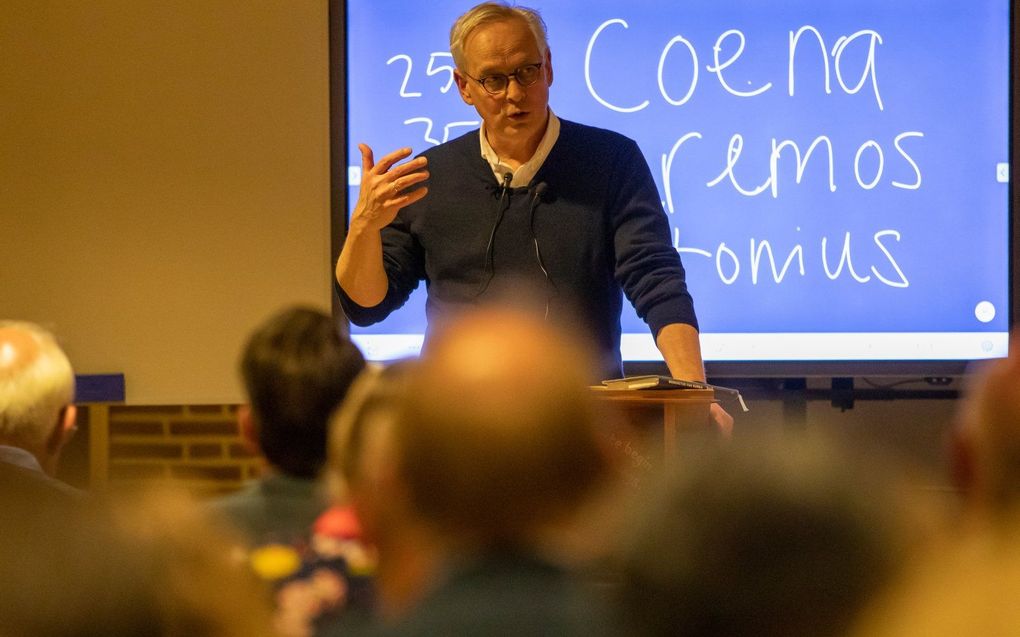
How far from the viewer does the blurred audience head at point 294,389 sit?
1.58 meters

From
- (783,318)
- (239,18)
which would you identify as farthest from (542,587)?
(239,18)

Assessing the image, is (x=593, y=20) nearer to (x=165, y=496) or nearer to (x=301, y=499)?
(x=301, y=499)

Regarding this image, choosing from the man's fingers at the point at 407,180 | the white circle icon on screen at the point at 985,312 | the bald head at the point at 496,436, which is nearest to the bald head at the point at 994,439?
the bald head at the point at 496,436

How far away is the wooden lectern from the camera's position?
2281 millimetres

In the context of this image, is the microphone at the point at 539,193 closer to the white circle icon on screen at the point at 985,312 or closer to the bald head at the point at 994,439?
the white circle icon on screen at the point at 985,312

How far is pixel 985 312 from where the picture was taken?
12.9ft

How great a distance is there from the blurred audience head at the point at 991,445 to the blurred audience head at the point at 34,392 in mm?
1408

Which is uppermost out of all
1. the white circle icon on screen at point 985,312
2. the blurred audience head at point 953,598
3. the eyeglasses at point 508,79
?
the eyeglasses at point 508,79

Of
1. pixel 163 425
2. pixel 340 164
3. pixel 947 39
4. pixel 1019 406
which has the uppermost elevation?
pixel 947 39

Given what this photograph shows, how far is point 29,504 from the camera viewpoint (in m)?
0.94

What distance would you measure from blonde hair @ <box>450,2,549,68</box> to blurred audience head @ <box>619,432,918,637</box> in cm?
239

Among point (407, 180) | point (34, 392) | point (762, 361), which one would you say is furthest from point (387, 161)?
point (762, 361)

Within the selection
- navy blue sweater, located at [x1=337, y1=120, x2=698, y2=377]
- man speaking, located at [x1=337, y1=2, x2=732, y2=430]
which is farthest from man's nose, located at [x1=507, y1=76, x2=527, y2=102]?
navy blue sweater, located at [x1=337, y1=120, x2=698, y2=377]

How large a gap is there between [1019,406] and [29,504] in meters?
0.76
